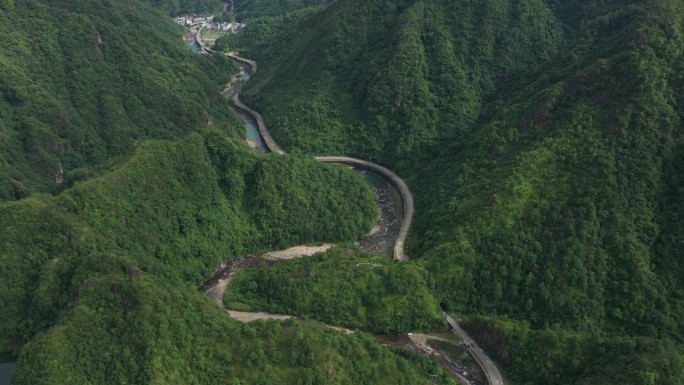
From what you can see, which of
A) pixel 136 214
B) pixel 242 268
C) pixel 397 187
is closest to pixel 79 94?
pixel 136 214

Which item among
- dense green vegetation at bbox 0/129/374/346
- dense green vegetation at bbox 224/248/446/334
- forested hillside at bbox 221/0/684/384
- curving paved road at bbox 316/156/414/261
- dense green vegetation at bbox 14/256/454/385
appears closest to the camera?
dense green vegetation at bbox 14/256/454/385

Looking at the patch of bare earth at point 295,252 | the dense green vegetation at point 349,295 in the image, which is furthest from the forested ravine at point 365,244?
the dense green vegetation at point 349,295

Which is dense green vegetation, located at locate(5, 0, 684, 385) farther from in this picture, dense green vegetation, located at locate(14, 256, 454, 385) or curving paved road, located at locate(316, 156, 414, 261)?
curving paved road, located at locate(316, 156, 414, 261)

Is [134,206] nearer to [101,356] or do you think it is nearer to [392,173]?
[101,356]

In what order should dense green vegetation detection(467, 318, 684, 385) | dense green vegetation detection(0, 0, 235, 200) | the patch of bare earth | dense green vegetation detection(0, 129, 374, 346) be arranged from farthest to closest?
1. dense green vegetation detection(0, 0, 235, 200)
2. the patch of bare earth
3. dense green vegetation detection(0, 129, 374, 346)
4. dense green vegetation detection(467, 318, 684, 385)

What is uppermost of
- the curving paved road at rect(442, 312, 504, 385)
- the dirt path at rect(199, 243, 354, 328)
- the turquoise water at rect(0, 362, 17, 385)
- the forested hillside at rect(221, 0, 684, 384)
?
the forested hillside at rect(221, 0, 684, 384)

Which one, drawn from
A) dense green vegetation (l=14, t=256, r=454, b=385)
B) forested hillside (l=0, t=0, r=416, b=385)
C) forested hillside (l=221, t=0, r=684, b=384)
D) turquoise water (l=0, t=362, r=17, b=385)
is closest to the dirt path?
forested hillside (l=0, t=0, r=416, b=385)

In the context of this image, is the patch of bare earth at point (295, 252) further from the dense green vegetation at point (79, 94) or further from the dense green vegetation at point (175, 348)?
the dense green vegetation at point (79, 94)

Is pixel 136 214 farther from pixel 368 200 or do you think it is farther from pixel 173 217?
pixel 368 200
